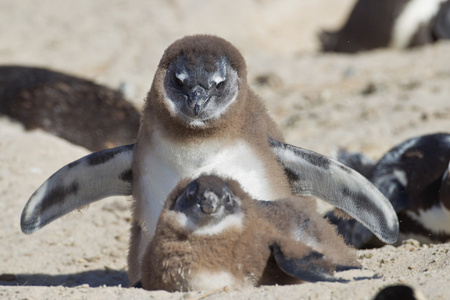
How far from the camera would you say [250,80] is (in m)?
10.3

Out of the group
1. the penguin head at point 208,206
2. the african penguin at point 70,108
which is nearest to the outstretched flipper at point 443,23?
the african penguin at point 70,108

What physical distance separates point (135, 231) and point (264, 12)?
10453 mm

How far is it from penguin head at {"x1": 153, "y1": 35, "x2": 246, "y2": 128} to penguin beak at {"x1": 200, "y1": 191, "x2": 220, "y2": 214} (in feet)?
2.13

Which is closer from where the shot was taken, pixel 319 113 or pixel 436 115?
pixel 436 115

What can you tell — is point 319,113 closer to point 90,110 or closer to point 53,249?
point 90,110

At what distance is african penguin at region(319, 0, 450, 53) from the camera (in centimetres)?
1176

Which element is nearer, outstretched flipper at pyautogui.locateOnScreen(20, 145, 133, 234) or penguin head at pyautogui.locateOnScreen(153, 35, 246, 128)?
penguin head at pyautogui.locateOnScreen(153, 35, 246, 128)

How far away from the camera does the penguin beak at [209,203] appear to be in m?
3.19

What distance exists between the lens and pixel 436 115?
292 inches

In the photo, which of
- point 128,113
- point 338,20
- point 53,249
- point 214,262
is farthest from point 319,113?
point 338,20

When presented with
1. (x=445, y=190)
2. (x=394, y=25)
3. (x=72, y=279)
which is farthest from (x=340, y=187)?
(x=394, y=25)

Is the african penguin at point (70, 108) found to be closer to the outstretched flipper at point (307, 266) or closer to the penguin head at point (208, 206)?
the penguin head at point (208, 206)

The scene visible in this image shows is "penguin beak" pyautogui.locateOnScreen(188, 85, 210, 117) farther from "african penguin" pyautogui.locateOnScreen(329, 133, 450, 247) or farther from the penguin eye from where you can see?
"african penguin" pyautogui.locateOnScreen(329, 133, 450, 247)

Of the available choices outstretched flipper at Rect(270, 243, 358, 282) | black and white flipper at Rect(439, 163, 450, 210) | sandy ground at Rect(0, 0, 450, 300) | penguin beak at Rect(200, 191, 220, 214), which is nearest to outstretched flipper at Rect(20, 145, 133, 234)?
sandy ground at Rect(0, 0, 450, 300)
